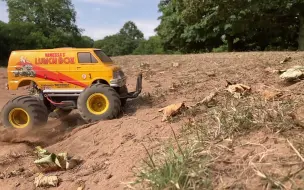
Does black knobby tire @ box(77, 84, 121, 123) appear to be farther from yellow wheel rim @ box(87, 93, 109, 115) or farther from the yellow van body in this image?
the yellow van body

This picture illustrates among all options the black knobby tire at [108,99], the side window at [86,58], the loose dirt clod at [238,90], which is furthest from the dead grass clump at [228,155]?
the side window at [86,58]

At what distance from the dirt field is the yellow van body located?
787 millimetres

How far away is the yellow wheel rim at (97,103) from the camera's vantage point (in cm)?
736

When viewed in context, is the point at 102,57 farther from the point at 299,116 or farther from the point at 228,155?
the point at 228,155

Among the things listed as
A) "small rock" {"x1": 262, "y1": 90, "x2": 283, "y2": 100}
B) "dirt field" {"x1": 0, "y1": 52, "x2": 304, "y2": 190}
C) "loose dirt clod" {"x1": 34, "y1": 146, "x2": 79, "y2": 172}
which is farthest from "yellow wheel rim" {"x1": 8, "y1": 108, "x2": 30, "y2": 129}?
"small rock" {"x1": 262, "y1": 90, "x2": 283, "y2": 100}

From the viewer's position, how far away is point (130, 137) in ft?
18.6

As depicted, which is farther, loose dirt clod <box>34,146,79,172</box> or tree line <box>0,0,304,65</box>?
tree line <box>0,0,304,65</box>

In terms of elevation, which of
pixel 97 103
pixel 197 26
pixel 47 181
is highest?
pixel 197 26

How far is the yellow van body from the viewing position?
7.75 metres

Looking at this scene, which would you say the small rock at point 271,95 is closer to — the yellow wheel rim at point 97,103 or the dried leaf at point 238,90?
the dried leaf at point 238,90

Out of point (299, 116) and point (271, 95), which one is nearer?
point (299, 116)

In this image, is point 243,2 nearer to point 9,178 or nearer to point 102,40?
point 9,178

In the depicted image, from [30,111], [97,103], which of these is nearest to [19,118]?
[30,111]

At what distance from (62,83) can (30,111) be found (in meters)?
0.87
